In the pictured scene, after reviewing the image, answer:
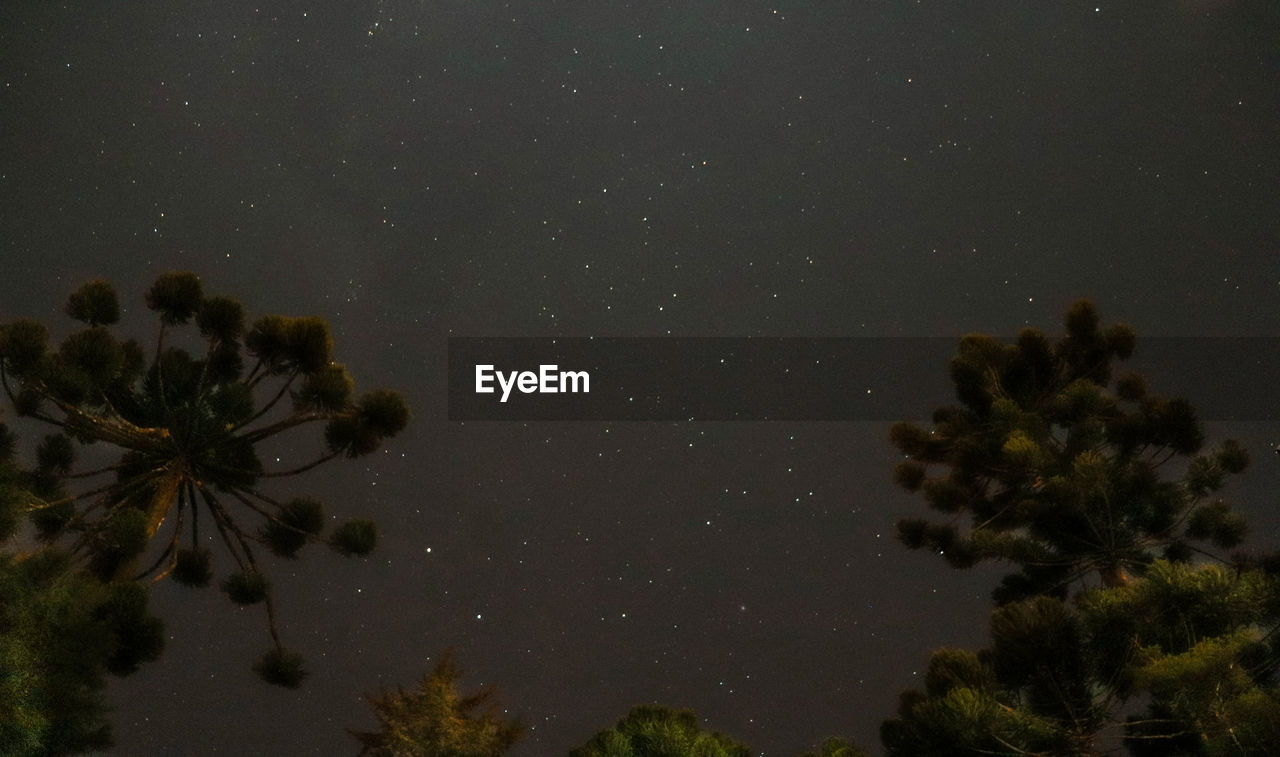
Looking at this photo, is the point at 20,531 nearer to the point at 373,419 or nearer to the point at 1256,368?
the point at 373,419

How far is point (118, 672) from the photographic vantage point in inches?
242

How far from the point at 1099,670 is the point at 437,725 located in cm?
424

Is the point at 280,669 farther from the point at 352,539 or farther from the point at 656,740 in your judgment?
the point at 656,740

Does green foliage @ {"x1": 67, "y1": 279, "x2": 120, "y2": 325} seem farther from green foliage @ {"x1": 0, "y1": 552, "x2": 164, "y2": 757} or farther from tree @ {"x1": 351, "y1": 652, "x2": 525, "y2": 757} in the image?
tree @ {"x1": 351, "y1": 652, "x2": 525, "y2": 757}

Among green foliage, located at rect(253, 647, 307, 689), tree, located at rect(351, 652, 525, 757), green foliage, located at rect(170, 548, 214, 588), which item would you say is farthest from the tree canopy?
green foliage, located at rect(170, 548, 214, 588)

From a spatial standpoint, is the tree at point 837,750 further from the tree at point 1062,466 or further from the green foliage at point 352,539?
the green foliage at point 352,539

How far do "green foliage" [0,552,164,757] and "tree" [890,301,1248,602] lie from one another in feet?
20.7

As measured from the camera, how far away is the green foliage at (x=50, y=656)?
173 inches

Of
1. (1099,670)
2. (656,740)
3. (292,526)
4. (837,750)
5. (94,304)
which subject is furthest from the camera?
(292,526)

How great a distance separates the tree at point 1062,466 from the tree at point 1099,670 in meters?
2.44

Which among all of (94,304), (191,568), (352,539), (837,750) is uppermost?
(94,304)

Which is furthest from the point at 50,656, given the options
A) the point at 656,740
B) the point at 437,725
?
the point at 656,740

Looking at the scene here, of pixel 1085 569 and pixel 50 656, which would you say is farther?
pixel 1085 569

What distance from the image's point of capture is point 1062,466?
7133 mm
